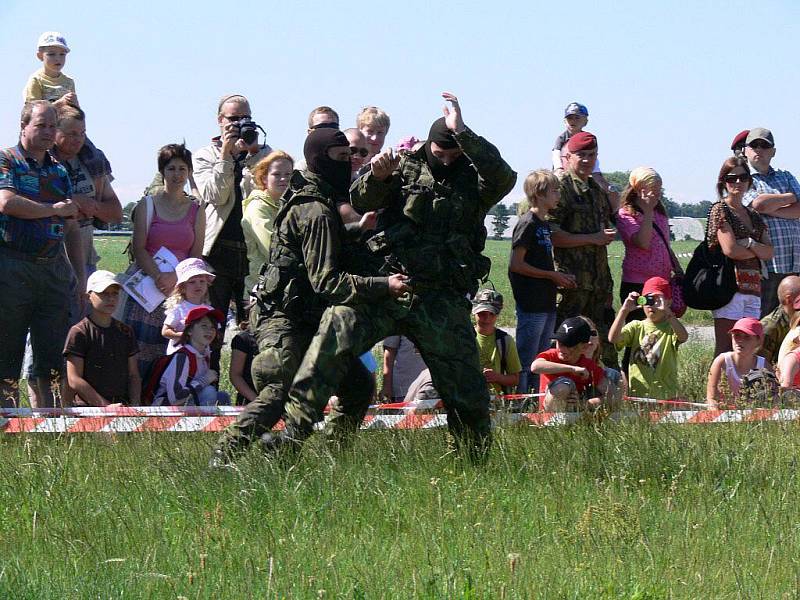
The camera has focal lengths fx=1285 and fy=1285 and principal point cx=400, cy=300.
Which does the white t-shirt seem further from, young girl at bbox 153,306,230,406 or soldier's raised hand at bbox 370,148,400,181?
soldier's raised hand at bbox 370,148,400,181

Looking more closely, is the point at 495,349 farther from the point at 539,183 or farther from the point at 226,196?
the point at 226,196

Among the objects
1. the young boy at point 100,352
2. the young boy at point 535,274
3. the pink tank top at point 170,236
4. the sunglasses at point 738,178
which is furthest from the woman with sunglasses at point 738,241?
the young boy at point 100,352

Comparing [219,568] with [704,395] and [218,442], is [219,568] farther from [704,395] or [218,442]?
[704,395]

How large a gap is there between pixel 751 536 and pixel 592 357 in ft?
11.0

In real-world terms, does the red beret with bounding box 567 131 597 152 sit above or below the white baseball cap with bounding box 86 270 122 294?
above

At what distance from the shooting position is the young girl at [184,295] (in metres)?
9.27

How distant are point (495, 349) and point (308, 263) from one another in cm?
297

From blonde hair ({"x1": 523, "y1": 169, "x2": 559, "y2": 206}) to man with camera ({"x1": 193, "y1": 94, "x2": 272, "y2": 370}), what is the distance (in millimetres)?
2204

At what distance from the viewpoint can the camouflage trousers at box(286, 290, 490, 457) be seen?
6.94 meters

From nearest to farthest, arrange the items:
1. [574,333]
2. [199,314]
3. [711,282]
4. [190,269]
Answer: [574,333]
[199,314]
[190,269]
[711,282]

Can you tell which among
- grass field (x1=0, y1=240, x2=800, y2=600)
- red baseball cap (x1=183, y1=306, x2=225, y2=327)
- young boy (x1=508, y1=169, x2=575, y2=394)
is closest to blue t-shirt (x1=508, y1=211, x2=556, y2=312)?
young boy (x1=508, y1=169, x2=575, y2=394)

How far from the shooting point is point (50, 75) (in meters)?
11.2

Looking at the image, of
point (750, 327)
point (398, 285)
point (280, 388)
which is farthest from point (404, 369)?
point (398, 285)

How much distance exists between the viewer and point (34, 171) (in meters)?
9.12
